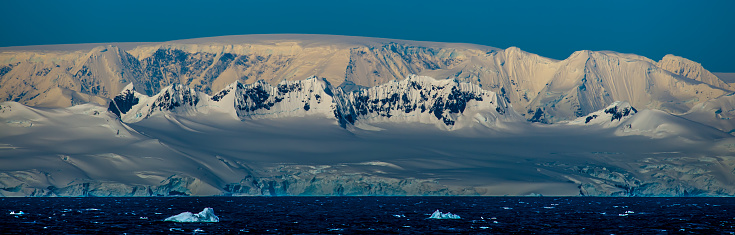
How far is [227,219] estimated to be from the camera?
181m

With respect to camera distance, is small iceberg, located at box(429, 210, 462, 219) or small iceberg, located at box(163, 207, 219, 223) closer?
small iceberg, located at box(163, 207, 219, 223)

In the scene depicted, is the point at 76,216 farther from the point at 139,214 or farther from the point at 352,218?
the point at 352,218

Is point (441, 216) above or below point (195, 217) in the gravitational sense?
above

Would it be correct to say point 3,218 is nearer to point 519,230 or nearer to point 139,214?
point 139,214

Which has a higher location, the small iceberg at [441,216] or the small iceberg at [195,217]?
the small iceberg at [441,216]

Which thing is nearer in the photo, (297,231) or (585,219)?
(297,231)

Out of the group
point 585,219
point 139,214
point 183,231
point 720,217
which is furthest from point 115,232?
point 720,217

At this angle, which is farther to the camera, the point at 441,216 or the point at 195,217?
the point at 441,216

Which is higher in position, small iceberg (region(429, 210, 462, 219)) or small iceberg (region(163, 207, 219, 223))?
small iceberg (region(429, 210, 462, 219))

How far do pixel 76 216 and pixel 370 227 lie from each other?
56319 millimetres

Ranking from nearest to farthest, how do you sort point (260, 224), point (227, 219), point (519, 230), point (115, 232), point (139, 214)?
point (115, 232) < point (519, 230) < point (260, 224) < point (227, 219) < point (139, 214)

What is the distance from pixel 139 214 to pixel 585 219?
83514mm

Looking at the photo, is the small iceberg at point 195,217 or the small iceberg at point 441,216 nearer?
the small iceberg at point 195,217

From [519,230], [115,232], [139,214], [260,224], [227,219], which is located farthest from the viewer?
[139,214]
